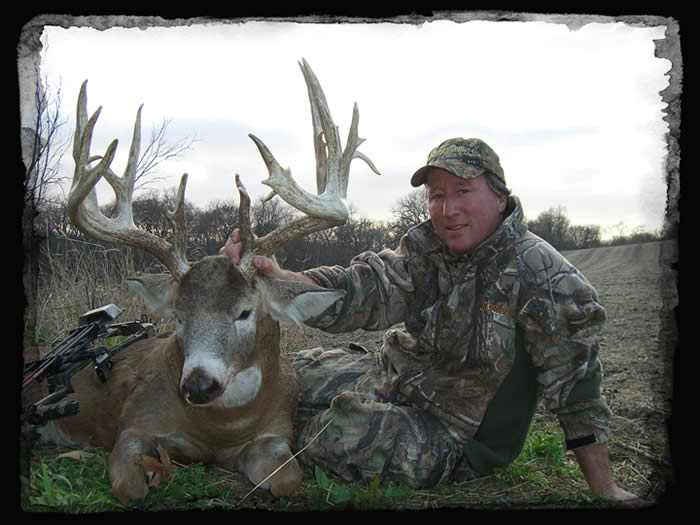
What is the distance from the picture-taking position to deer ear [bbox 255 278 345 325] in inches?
151

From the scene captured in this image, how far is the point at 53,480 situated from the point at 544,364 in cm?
309

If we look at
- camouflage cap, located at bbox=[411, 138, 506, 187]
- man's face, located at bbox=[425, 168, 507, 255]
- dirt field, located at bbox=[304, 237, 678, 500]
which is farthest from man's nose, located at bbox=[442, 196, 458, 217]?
dirt field, located at bbox=[304, 237, 678, 500]

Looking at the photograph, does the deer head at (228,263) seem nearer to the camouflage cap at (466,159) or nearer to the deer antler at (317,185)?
the deer antler at (317,185)

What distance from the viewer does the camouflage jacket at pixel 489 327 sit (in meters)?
3.66

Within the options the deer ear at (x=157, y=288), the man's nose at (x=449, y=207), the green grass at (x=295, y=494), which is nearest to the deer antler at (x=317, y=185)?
the deer ear at (x=157, y=288)

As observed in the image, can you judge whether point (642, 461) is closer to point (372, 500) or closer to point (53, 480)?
point (372, 500)

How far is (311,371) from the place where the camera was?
4.89 m

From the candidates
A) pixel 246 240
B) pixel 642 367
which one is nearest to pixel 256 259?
pixel 246 240

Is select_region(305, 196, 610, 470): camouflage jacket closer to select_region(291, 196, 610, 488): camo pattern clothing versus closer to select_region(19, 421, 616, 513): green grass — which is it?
select_region(291, 196, 610, 488): camo pattern clothing

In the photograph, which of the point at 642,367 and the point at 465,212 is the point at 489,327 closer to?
the point at 465,212

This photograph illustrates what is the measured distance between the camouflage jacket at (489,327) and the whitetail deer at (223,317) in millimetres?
509

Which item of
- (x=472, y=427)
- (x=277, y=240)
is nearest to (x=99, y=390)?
(x=277, y=240)

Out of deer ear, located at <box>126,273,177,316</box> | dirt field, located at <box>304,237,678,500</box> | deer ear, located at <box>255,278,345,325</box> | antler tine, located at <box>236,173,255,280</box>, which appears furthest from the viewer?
deer ear, located at <box>126,273,177,316</box>

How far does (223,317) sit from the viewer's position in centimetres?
356
